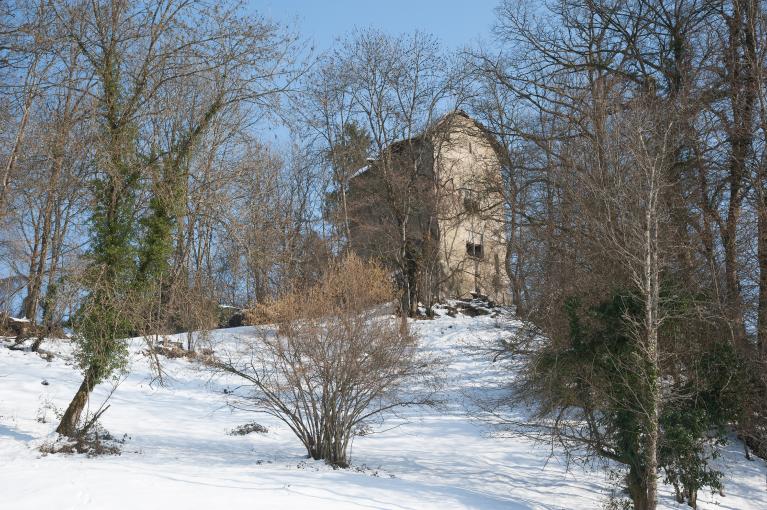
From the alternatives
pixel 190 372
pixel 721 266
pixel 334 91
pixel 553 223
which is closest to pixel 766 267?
pixel 721 266

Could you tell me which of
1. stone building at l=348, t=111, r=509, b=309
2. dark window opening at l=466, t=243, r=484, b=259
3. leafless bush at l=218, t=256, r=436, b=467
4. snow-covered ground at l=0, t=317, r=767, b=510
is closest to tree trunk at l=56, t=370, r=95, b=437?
snow-covered ground at l=0, t=317, r=767, b=510

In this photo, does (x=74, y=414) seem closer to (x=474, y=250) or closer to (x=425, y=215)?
(x=425, y=215)

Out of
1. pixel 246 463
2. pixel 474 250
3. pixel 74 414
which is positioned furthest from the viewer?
pixel 474 250

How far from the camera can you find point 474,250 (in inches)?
1359

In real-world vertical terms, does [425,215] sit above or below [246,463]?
above

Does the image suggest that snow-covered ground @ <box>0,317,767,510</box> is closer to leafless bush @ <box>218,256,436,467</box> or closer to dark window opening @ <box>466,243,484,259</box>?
leafless bush @ <box>218,256,436,467</box>

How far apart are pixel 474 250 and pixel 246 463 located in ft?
73.1

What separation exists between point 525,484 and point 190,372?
12.4 meters

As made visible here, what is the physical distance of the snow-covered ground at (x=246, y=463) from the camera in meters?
10.7

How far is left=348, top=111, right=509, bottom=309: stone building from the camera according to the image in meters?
30.1

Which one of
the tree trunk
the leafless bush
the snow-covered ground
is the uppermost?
the leafless bush

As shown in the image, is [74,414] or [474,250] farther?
[474,250]

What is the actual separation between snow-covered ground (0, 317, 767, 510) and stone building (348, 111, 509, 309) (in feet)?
26.6

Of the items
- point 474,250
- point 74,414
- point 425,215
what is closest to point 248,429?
point 74,414
